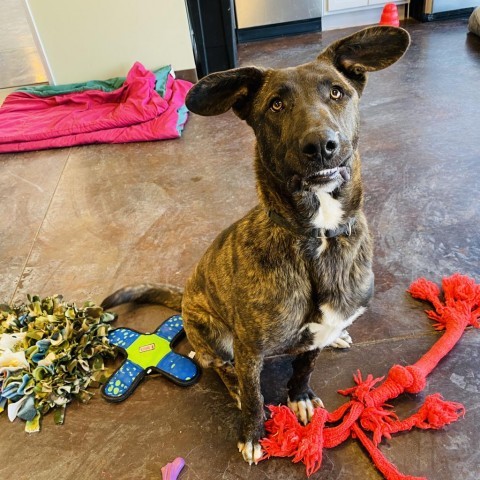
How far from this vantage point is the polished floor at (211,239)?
5.86 feet

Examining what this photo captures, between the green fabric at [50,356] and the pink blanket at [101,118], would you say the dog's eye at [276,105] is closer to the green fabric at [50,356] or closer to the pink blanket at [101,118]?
the green fabric at [50,356]

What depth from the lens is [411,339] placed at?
7.03ft

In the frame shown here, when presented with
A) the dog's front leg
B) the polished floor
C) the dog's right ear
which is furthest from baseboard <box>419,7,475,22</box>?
the dog's front leg

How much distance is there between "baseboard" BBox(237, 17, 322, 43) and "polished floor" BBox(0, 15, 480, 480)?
3.47ft

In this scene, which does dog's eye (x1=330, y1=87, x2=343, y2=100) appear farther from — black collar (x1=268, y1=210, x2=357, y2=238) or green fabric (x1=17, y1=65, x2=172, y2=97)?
green fabric (x1=17, y1=65, x2=172, y2=97)

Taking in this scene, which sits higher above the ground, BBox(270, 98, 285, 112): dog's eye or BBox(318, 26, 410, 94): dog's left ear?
BBox(318, 26, 410, 94): dog's left ear

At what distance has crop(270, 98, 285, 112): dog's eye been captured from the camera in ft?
4.77

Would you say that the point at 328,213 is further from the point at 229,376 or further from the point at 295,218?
the point at 229,376

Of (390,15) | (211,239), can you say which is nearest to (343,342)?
(211,239)

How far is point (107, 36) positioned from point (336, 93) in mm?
4100

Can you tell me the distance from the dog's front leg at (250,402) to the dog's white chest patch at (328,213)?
501 millimetres

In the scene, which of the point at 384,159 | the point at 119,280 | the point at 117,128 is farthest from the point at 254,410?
the point at 117,128

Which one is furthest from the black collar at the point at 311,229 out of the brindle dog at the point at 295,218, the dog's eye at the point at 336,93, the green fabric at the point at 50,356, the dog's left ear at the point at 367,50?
the green fabric at the point at 50,356

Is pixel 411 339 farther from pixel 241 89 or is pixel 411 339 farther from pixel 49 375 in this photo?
pixel 49 375
